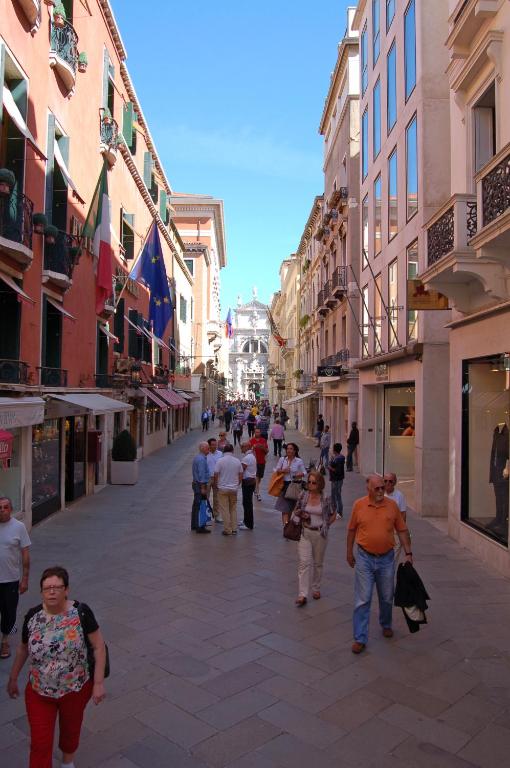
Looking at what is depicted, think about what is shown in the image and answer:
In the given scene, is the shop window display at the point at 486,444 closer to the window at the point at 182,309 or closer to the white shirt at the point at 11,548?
the white shirt at the point at 11,548

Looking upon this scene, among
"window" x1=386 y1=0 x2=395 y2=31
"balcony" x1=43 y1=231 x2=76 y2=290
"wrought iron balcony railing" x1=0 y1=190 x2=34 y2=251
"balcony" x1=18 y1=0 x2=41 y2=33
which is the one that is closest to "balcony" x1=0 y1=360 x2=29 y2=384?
"wrought iron balcony railing" x1=0 y1=190 x2=34 y2=251

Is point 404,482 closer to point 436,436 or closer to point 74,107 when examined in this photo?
point 436,436

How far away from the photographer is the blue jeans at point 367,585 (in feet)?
19.3

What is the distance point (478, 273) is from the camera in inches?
350

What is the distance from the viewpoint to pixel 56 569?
3525 mm

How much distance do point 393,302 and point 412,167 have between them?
11.8ft

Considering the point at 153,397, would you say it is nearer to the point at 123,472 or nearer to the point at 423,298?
the point at 123,472

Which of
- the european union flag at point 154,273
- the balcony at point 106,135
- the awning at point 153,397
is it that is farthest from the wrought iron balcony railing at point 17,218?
the awning at point 153,397

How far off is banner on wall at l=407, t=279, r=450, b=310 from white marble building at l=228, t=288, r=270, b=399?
12440cm

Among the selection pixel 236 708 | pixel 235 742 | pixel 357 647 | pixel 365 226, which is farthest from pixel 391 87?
pixel 235 742

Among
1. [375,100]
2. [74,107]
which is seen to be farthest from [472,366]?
[375,100]

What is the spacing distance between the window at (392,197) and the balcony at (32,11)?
923 cm

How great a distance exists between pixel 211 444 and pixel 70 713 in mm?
8551

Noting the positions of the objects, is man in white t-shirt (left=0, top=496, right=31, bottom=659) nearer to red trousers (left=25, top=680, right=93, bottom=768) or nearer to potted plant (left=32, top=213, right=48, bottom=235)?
red trousers (left=25, top=680, right=93, bottom=768)
